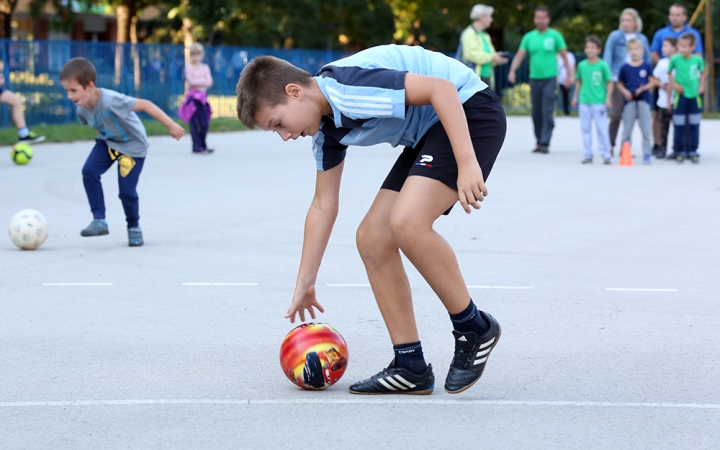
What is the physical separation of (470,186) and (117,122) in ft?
16.2

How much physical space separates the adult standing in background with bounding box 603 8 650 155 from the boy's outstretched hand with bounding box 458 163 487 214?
11.4 metres

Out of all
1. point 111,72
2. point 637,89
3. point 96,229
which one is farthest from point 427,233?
point 111,72

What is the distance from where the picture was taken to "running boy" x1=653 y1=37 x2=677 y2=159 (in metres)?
14.2

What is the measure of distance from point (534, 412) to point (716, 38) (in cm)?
3591

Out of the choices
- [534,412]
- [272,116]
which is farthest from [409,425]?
[272,116]

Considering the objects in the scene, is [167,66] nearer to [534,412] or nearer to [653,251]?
[653,251]

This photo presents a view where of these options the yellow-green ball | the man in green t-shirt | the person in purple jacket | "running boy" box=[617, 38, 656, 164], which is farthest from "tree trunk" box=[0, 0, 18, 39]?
"running boy" box=[617, 38, 656, 164]

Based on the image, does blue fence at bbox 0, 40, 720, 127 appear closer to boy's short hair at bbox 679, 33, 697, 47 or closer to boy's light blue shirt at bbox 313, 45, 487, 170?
boy's short hair at bbox 679, 33, 697, 47

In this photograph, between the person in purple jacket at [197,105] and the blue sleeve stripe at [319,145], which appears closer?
the blue sleeve stripe at [319,145]

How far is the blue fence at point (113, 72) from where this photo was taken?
20.6 metres

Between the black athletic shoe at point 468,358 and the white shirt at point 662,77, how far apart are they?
11175mm

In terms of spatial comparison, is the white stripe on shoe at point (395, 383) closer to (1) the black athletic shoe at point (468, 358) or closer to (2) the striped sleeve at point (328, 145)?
(1) the black athletic shoe at point (468, 358)

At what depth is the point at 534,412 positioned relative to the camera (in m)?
3.78

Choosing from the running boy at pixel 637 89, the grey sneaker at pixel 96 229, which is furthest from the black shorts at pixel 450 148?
the running boy at pixel 637 89
